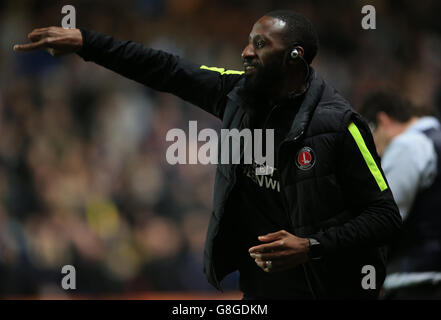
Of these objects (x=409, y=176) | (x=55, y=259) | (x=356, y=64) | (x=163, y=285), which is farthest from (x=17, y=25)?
(x=409, y=176)

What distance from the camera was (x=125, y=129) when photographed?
6.83m

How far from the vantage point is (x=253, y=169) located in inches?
104

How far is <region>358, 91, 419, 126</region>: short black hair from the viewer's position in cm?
396

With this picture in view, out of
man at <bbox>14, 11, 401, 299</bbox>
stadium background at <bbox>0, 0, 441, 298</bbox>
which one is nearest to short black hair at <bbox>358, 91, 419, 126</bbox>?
man at <bbox>14, 11, 401, 299</bbox>

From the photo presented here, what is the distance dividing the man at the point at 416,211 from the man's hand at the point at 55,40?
1.87m

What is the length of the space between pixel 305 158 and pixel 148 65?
0.76 m

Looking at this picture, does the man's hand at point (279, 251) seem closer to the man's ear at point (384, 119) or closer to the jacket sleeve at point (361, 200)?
the jacket sleeve at point (361, 200)

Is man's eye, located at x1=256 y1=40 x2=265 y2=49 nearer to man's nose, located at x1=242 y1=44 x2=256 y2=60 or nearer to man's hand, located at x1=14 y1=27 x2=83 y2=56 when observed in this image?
man's nose, located at x1=242 y1=44 x2=256 y2=60

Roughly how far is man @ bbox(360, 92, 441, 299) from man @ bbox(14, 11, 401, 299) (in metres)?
1.06

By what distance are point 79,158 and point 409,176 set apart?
3.96m

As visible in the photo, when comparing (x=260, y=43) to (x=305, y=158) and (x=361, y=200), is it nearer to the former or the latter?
(x=305, y=158)

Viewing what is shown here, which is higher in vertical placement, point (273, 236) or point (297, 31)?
point (297, 31)
